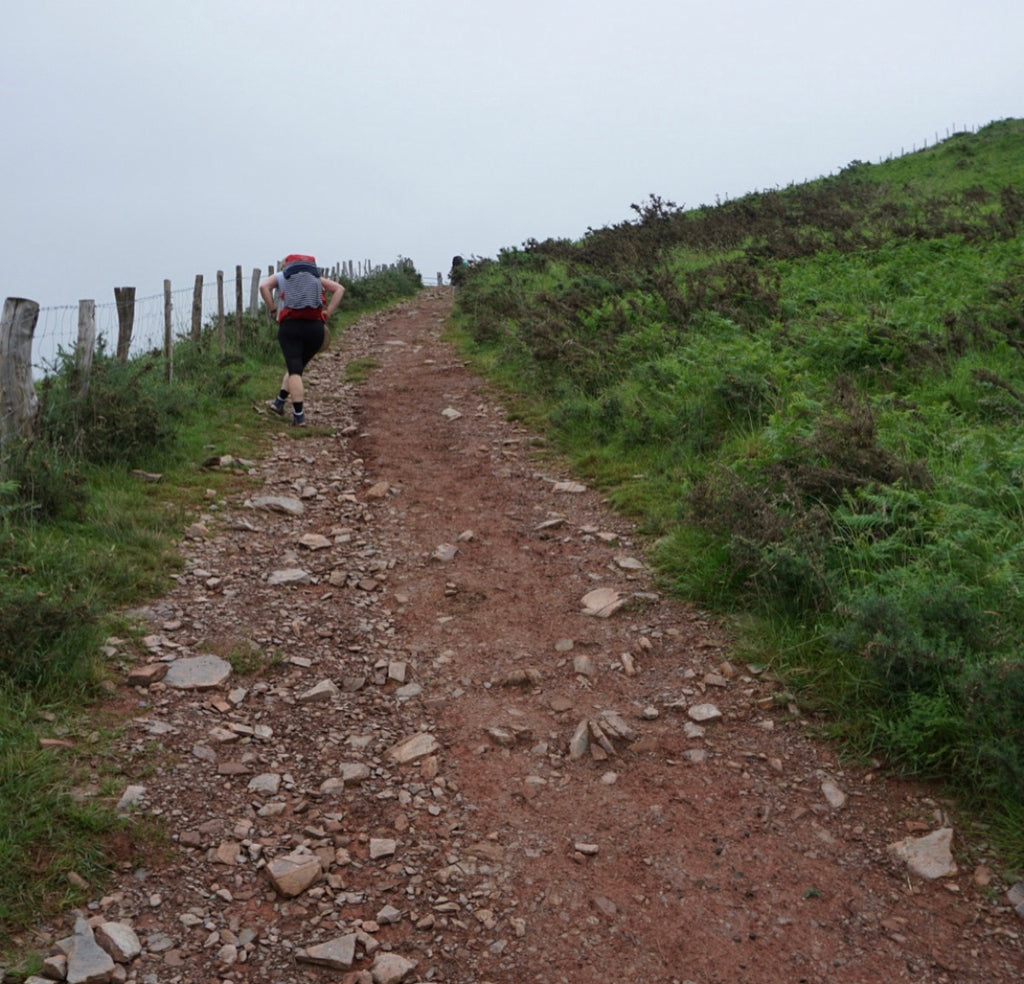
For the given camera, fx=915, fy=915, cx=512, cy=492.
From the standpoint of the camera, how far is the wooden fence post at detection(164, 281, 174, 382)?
9.94 metres

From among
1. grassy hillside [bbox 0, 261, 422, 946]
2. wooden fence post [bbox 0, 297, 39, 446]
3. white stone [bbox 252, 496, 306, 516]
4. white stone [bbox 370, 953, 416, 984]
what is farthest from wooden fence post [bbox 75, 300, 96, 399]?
white stone [bbox 370, 953, 416, 984]

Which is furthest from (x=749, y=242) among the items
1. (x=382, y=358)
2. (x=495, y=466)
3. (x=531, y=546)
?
(x=531, y=546)

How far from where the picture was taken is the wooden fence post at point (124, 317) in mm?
9188

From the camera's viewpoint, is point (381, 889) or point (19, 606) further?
point (19, 606)

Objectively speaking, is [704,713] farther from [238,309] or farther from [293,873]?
[238,309]

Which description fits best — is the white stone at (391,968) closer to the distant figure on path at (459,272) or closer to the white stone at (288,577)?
the white stone at (288,577)

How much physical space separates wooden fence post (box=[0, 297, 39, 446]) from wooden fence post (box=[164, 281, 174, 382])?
3.15m

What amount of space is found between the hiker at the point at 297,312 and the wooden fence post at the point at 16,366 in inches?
131

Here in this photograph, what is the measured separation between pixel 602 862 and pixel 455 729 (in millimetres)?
1117

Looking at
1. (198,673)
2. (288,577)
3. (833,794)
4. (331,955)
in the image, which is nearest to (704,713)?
(833,794)

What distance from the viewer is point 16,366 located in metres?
6.59

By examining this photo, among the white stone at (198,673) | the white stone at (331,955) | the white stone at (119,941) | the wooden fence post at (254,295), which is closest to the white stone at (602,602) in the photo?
the white stone at (198,673)

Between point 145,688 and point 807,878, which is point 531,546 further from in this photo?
point 807,878

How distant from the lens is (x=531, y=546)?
655 cm
